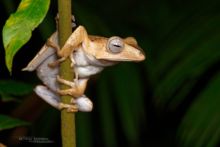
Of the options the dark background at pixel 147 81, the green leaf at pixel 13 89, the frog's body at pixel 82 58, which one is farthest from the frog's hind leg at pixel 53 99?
the dark background at pixel 147 81

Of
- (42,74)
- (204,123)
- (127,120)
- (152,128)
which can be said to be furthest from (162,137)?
(42,74)

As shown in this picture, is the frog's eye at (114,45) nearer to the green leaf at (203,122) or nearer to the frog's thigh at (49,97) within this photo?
the frog's thigh at (49,97)

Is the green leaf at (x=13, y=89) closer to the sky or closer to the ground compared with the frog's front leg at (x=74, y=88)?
closer to the ground

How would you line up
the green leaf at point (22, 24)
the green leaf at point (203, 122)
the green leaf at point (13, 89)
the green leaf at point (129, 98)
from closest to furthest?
1. the green leaf at point (22, 24)
2. the green leaf at point (13, 89)
3. the green leaf at point (203, 122)
4. the green leaf at point (129, 98)

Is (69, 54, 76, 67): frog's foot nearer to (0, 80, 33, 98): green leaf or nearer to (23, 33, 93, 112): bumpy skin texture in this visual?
(23, 33, 93, 112): bumpy skin texture

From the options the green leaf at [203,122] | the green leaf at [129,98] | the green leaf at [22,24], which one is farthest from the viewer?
the green leaf at [129,98]

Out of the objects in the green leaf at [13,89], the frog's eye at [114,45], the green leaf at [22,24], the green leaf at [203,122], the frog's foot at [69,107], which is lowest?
the green leaf at [203,122]

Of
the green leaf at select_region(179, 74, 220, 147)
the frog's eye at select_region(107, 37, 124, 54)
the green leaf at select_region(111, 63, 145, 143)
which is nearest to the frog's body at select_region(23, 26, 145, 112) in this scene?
the frog's eye at select_region(107, 37, 124, 54)
